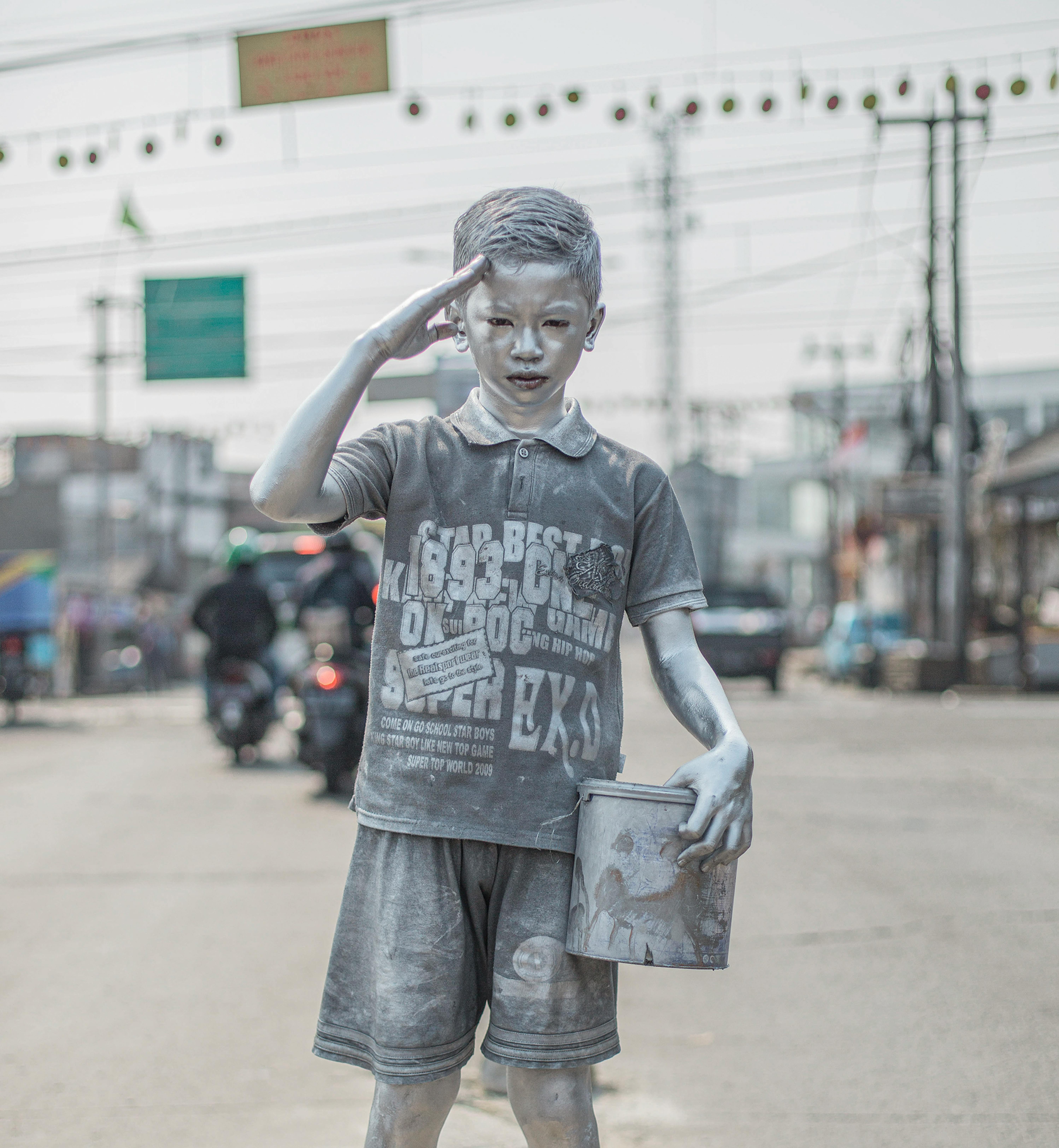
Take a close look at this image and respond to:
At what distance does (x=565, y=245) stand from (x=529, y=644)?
693mm

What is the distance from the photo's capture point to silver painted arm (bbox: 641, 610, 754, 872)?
2158mm

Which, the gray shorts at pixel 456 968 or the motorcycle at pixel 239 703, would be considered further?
the motorcycle at pixel 239 703

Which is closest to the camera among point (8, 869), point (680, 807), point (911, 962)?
point (680, 807)

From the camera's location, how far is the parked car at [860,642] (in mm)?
23531

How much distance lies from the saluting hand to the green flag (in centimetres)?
1935

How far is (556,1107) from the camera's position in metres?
2.28

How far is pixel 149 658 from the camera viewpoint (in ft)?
97.5

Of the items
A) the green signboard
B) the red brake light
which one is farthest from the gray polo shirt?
the green signboard

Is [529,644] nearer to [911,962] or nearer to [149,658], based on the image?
[911,962]

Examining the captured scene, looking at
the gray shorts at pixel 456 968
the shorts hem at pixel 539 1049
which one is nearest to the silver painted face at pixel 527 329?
the gray shorts at pixel 456 968

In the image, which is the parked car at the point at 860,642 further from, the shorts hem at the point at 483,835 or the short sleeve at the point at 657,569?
the shorts hem at the point at 483,835

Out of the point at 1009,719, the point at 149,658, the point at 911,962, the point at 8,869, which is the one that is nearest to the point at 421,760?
the point at 911,962

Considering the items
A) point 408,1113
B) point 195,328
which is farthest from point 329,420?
point 195,328

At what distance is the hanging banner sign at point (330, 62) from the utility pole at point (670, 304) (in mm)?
19829
